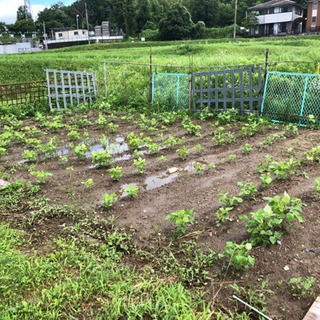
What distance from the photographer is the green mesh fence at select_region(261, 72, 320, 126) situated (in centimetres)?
774

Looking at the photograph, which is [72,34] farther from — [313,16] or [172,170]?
[172,170]

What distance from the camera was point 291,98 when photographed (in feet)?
26.5

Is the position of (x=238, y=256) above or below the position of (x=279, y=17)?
below

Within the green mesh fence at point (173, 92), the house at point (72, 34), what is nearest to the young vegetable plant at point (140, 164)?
the green mesh fence at point (173, 92)

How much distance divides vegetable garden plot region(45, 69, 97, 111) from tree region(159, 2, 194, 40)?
107 feet

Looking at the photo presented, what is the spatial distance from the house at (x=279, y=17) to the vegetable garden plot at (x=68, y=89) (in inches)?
1630

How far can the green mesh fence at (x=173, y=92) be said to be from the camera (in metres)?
10.2

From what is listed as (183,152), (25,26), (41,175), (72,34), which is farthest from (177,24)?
(25,26)

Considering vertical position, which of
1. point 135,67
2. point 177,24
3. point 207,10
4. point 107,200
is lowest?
point 107,200

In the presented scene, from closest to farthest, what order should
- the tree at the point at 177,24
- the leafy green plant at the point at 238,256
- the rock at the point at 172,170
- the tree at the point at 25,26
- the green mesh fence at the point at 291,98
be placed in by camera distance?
the leafy green plant at the point at 238,256
the rock at the point at 172,170
the green mesh fence at the point at 291,98
the tree at the point at 177,24
the tree at the point at 25,26

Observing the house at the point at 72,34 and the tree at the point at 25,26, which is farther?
the tree at the point at 25,26

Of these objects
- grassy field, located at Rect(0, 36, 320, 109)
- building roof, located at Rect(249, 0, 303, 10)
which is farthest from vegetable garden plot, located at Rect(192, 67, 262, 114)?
building roof, located at Rect(249, 0, 303, 10)

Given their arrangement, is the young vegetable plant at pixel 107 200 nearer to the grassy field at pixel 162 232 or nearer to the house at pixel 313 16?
the grassy field at pixel 162 232

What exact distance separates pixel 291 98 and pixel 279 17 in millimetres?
45228
